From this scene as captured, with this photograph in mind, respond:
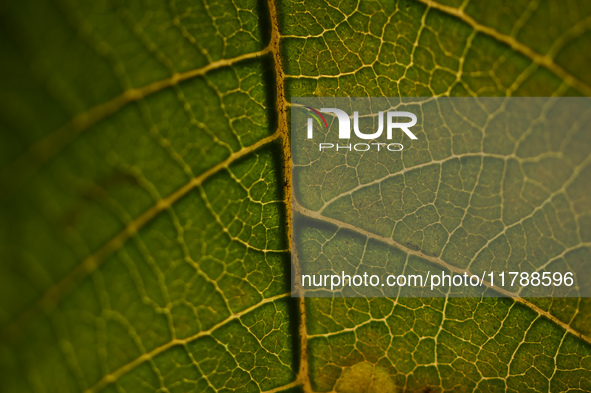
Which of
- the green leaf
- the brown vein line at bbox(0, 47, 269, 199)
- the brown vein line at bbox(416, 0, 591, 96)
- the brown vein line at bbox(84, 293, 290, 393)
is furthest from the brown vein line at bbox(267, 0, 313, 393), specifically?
the brown vein line at bbox(416, 0, 591, 96)

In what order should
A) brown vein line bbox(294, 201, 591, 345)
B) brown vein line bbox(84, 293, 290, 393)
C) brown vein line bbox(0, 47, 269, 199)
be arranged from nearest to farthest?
brown vein line bbox(0, 47, 269, 199) → brown vein line bbox(84, 293, 290, 393) → brown vein line bbox(294, 201, 591, 345)

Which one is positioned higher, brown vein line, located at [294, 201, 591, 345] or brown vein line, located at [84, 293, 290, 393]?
brown vein line, located at [294, 201, 591, 345]

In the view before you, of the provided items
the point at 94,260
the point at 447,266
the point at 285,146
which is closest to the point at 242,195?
the point at 285,146

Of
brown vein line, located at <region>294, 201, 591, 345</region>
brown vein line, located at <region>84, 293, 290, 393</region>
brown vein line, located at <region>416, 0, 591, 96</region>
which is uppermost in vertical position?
brown vein line, located at <region>416, 0, 591, 96</region>

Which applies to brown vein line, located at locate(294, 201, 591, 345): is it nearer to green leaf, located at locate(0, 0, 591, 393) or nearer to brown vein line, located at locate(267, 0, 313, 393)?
green leaf, located at locate(0, 0, 591, 393)

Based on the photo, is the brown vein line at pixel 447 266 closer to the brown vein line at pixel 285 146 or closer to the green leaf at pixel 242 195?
the green leaf at pixel 242 195

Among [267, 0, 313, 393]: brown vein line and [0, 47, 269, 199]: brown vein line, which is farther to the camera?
[267, 0, 313, 393]: brown vein line

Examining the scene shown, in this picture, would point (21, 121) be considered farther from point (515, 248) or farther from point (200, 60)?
point (515, 248)

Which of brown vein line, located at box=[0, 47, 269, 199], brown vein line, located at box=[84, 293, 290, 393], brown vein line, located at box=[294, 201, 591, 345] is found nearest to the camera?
brown vein line, located at box=[0, 47, 269, 199]

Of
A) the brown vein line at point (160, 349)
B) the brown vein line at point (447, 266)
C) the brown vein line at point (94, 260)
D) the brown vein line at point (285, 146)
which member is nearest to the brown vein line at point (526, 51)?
the brown vein line at point (285, 146)
